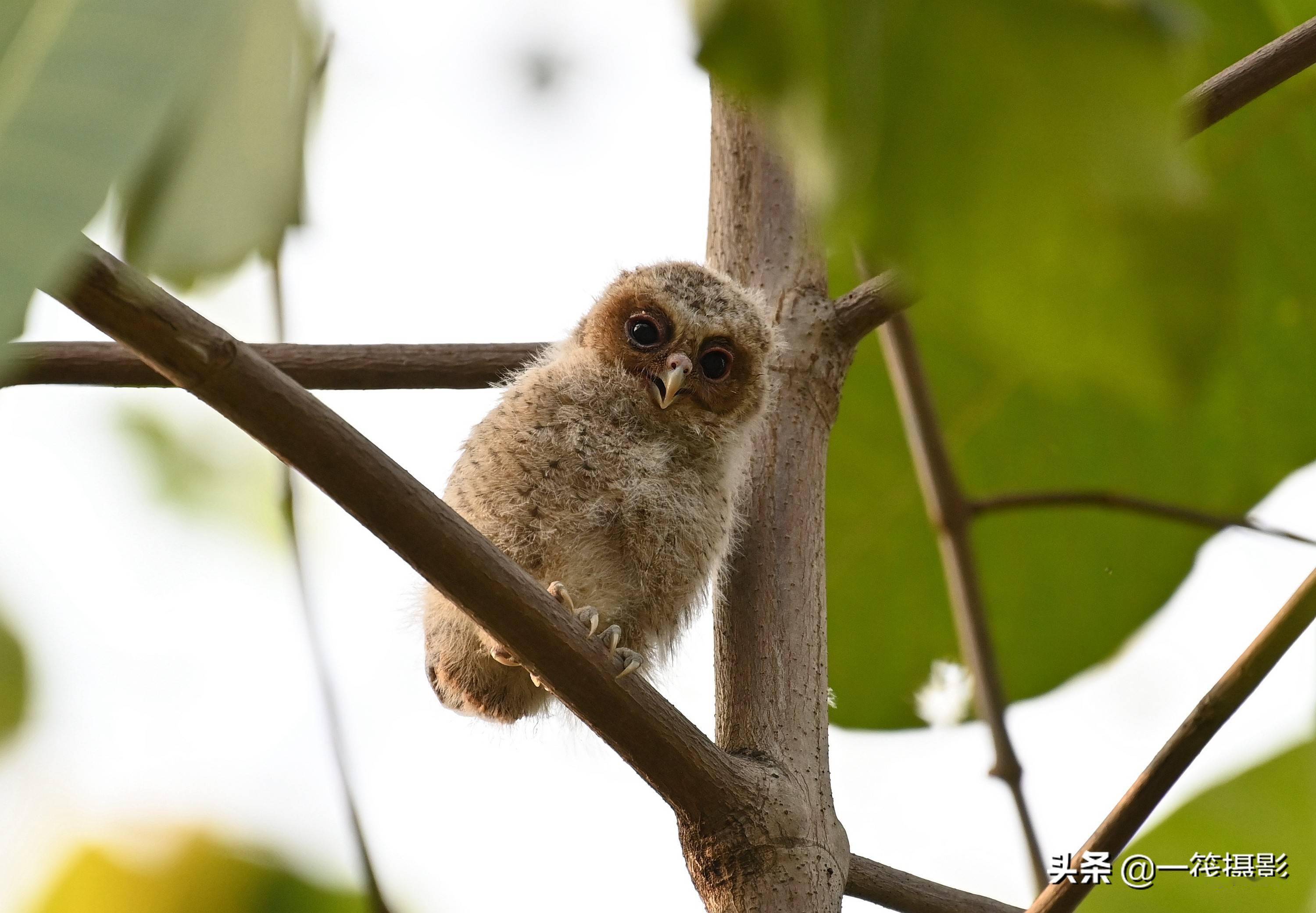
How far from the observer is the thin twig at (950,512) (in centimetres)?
199

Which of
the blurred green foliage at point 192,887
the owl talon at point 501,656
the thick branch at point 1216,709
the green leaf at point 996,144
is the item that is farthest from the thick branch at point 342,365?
the green leaf at point 996,144

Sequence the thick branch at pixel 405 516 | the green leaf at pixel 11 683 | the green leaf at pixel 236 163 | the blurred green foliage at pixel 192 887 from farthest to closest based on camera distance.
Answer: the green leaf at pixel 11 683
the blurred green foliage at pixel 192 887
the thick branch at pixel 405 516
the green leaf at pixel 236 163

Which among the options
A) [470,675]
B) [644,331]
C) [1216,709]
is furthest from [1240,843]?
[644,331]

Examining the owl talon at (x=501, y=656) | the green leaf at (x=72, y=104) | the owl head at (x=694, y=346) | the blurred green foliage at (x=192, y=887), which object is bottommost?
the green leaf at (x=72, y=104)

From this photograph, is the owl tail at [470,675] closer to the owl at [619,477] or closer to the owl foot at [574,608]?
the owl at [619,477]

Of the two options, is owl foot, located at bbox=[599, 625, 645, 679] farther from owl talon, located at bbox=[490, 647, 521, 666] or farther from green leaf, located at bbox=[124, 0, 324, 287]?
green leaf, located at bbox=[124, 0, 324, 287]

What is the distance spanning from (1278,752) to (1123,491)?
119 centimetres

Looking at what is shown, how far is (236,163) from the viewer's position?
0.62 m

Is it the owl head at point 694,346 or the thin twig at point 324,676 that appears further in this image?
the owl head at point 694,346

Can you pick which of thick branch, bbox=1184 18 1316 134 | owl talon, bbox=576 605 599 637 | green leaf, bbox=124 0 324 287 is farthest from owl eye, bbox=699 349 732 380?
green leaf, bbox=124 0 324 287

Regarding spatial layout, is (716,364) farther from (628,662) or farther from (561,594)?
(628,662)

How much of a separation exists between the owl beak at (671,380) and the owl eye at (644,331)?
53 millimetres

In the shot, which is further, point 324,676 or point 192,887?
point 324,676

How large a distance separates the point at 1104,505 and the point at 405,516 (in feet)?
4.26
